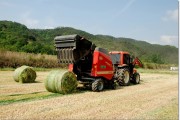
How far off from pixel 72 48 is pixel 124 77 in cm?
509

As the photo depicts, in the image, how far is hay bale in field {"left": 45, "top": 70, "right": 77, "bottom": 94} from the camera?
39.9 ft

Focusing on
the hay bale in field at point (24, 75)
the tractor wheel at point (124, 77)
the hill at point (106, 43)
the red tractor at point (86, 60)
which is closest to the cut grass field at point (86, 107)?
the red tractor at point (86, 60)

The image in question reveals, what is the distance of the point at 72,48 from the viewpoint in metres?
13.0

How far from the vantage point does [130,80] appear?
18.6 m

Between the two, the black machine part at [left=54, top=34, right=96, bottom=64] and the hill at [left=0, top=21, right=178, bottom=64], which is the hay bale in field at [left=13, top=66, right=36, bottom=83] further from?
the hill at [left=0, top=21, right=178, bottom=64]

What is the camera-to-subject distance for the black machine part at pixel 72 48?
512 inches

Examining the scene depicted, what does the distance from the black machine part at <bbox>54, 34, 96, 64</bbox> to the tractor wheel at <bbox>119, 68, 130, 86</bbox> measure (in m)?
3.48

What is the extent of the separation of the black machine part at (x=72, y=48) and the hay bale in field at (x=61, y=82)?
99 centimetres

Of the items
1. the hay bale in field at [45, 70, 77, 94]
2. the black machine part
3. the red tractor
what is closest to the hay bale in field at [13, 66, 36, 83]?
the red tractor

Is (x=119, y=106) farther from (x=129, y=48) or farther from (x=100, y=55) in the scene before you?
(x=129, y=48)

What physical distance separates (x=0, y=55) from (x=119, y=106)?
23141mm

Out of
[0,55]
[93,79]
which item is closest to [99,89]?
[93,79]

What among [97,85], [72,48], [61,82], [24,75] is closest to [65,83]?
[61,82]

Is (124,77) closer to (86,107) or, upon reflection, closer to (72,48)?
(72,48)
